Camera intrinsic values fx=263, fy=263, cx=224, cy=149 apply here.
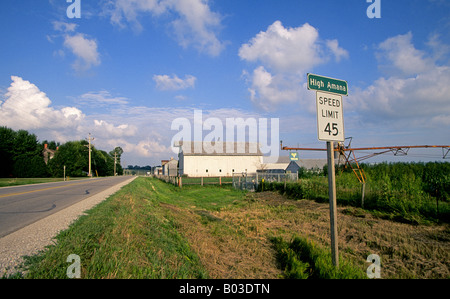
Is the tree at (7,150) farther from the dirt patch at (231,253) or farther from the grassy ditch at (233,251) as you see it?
the dirt patch at (231,253)

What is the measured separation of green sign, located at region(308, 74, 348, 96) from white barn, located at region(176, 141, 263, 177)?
50031mm

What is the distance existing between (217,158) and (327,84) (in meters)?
51.7

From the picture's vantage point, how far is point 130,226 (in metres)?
5.76

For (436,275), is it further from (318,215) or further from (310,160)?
(310,160)

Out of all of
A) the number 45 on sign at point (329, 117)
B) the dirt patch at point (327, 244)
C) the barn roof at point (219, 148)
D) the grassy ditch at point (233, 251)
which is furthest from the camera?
the barn roof at point (219, 148)

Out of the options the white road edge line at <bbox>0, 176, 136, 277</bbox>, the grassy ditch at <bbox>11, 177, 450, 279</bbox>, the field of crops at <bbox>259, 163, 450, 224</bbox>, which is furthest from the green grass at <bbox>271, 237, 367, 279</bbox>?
the field of crops at <bbox>259, 163, 450, 224</bbox>

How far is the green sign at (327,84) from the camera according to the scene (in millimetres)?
4383

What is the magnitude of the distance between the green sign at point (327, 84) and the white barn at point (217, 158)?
5003 cm

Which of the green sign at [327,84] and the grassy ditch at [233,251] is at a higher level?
the green sign at [327,84]

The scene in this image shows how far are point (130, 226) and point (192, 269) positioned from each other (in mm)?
2278

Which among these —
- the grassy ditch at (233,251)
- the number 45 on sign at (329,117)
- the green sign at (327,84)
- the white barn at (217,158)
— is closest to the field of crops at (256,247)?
the grassy ditch at (233,251)

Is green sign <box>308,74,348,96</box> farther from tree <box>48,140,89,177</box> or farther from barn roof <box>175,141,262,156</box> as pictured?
tree <box>48,140,89,177</box>

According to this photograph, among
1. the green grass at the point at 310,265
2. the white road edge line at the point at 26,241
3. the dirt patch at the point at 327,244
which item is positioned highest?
the white road edge line at the point at 26,241
